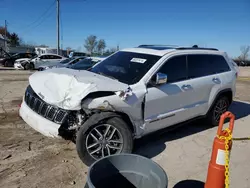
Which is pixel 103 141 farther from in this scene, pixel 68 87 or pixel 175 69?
pixel 175 69

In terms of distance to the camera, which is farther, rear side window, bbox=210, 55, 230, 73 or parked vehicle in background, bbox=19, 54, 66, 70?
→ parked vehicle in background, bbox=19, 54, 66, 70

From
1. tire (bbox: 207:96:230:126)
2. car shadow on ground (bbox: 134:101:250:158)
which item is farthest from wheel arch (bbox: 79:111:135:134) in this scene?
tire (bbox: 207:96:230:126)

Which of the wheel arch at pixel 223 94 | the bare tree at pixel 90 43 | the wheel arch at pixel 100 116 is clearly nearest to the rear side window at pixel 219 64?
the wheel arch at pixel 223 94

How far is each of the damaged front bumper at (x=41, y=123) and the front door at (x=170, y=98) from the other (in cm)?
142

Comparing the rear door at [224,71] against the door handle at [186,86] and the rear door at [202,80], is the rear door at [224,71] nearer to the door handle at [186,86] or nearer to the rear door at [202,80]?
the rear door at [202,80]

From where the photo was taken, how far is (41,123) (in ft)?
11.3

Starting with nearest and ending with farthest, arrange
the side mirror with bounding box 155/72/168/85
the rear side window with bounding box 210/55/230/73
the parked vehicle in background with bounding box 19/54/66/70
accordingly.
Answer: the side mirror with bounding box 155/72/168/85, the rear side window with bounding box 210/55/230/73, the parked vehicle in background with bounding box 19/54/66/70

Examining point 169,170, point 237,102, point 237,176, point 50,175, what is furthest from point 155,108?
point 237,102

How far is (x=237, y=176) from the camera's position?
11.3 ft

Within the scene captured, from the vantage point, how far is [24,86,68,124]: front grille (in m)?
3.31

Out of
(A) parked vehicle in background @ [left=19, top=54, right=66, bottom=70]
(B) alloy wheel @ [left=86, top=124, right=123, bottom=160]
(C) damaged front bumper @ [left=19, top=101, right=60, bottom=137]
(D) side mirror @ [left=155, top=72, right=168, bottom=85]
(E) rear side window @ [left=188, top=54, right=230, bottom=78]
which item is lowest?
(A) parked vehicle in background @ [left=19, top=54, right=66, bottom=70]

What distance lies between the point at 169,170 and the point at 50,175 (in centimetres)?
172

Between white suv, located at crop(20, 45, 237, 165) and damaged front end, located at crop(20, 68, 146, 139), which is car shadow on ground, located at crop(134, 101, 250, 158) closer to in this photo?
white suv, located at crop(20, 45, 237, 165)

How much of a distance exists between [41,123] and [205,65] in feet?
11.5
